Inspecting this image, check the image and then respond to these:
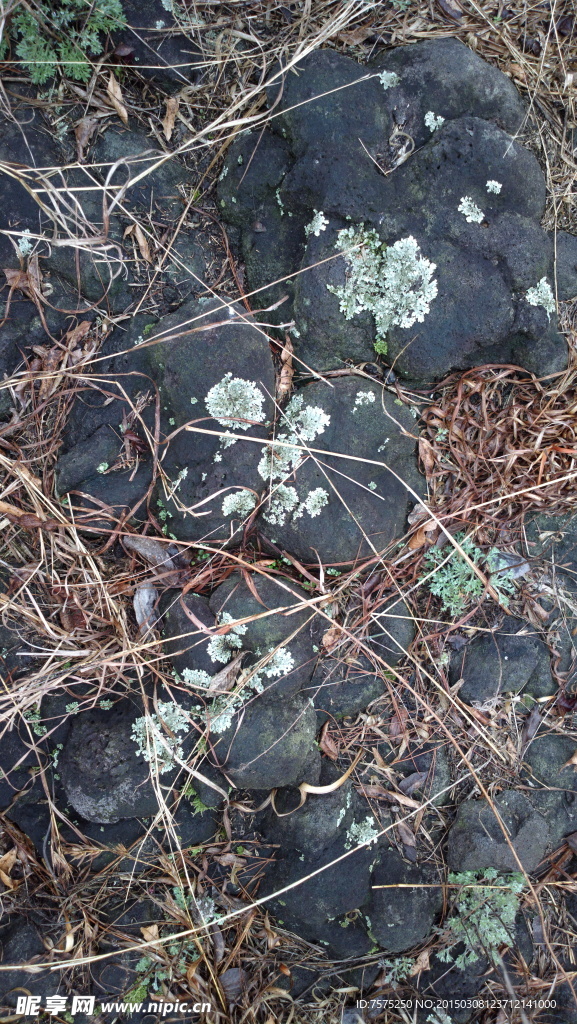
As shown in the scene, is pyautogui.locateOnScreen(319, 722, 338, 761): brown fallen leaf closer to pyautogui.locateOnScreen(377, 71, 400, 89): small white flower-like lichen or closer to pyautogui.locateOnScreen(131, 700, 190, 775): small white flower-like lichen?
pyautogui.locateOnScreen(131, 700, 190, 775): small white flower-like lichen

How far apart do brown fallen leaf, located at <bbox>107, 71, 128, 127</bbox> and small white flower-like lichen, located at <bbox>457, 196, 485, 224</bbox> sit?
168cm

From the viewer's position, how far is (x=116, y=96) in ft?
9.35

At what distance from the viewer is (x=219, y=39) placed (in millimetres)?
2885

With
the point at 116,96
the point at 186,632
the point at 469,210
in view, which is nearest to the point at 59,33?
the point at 116,96

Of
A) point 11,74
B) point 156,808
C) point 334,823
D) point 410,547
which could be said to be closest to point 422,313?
point 410,547

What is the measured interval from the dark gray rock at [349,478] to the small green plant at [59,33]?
1.87 meters

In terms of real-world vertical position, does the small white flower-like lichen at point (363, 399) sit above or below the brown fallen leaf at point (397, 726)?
above

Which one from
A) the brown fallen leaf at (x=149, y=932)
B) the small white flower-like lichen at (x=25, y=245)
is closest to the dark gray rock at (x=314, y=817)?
the brown fallen leaf at (x=149, y=932)

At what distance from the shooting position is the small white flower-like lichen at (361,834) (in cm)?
291

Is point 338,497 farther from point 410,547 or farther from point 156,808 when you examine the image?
point 156,808

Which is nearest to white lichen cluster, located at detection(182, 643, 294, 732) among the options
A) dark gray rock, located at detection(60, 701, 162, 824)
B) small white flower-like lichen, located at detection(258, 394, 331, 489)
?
dark gray rock, located at detection(60, 701, 162, 824)

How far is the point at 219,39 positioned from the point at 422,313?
1.68m

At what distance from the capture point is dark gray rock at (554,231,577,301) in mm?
3068

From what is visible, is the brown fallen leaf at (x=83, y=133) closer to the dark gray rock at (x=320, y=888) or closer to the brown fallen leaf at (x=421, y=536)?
the brown fallen leaf at (x=421, y=536)
